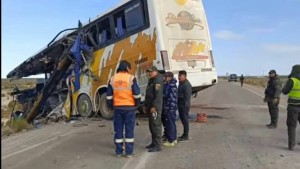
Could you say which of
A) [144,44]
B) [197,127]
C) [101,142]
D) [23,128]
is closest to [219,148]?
[101,142]

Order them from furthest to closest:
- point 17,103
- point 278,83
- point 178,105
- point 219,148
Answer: point 17,103 → point 278,83 → point 178,105 → point 219,148

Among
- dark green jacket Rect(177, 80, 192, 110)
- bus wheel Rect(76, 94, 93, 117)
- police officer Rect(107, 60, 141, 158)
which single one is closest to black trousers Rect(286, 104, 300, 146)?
dark green jacket Rect(177, 80, 192, 110)

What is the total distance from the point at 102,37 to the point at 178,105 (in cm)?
539

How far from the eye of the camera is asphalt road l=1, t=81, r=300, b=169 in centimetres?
751

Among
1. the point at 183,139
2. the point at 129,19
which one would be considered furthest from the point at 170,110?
the point at 129,19

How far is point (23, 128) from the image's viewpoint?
14.9 meters

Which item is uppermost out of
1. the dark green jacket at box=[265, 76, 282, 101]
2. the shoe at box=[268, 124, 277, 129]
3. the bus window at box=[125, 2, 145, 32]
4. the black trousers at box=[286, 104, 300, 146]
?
the bus window at box=[125, 2, 145, 32]

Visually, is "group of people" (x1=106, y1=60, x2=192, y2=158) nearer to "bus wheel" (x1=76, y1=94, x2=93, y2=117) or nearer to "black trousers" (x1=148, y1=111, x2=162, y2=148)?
"black trousers" (x1=148, y1=111, x2=162, y2=148)

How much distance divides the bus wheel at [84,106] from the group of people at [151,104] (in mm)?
5471

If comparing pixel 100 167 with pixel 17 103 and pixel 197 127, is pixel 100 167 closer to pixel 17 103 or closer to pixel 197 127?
pixel 197 127

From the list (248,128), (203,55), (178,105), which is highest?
(203,55)

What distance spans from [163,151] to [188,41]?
532cm

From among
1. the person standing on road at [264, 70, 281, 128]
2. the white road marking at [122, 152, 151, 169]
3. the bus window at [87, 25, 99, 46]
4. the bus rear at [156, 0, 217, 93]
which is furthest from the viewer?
the bus window at [87, 25, 99, 46]

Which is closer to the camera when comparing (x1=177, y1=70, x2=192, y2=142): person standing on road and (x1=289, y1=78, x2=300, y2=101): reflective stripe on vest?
(x1=289, y1=78, x2=300, y2=101): reflective stripe on vest
